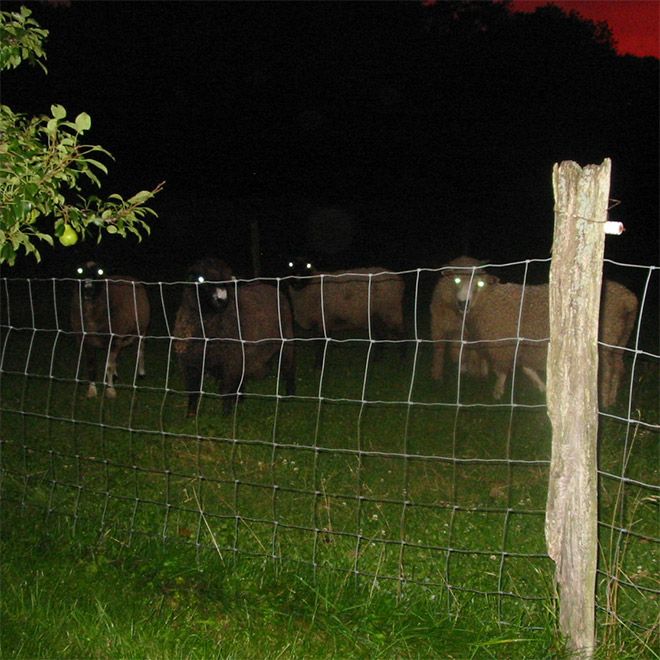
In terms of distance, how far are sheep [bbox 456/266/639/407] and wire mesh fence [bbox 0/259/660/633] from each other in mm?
456

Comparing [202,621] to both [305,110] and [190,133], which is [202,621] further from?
[305,110]

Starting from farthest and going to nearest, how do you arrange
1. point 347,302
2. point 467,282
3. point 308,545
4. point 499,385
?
point 347,302, point 467,282, point 499,385, point 308,545

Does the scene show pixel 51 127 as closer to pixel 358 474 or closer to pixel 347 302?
pixel 358 474

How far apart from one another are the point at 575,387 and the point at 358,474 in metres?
1.72

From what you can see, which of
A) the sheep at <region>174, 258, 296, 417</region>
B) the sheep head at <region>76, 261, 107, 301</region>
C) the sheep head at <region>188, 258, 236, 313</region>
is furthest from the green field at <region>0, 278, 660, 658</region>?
the sheep head at <region>76, 261, 107, 301</region>

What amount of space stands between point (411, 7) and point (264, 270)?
11628 mm

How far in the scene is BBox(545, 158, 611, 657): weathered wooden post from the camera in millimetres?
3279

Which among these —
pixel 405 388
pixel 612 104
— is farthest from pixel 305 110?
pixel 405 388

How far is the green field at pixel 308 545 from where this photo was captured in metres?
3.78

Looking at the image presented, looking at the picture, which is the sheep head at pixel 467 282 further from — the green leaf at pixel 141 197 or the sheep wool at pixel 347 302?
the green leaf at pixel 141 197

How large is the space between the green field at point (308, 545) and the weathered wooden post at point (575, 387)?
22cm

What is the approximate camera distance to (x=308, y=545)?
498cm

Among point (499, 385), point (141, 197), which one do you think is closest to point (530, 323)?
point (499, 385)

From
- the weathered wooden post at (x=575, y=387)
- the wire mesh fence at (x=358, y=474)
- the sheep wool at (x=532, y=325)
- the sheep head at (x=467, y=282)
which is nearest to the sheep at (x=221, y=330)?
the wire mesh fence at (x=358, y=474)
